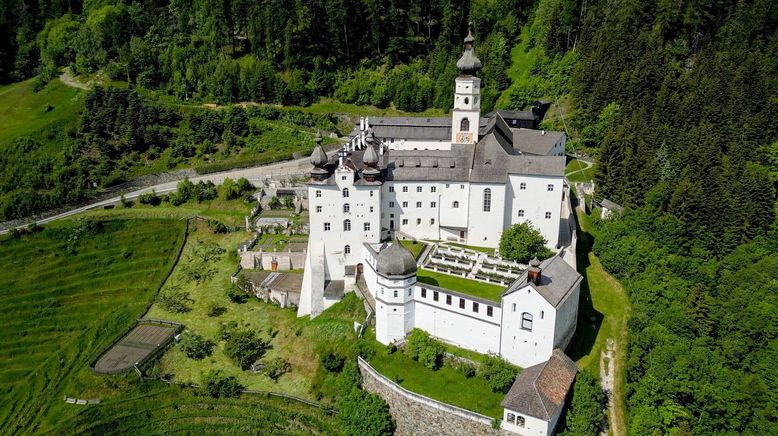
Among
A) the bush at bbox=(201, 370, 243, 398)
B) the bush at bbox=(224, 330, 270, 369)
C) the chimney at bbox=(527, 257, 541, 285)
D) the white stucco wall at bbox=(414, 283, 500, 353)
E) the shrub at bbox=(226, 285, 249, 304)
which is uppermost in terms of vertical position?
the chimney at bbox=(527, 257, 541, 285)

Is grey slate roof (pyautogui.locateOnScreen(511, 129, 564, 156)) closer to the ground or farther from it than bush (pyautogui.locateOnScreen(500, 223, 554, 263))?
farther from it

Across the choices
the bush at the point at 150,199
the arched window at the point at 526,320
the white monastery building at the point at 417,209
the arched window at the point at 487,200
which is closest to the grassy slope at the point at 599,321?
the white monastery building at the point at 417,209

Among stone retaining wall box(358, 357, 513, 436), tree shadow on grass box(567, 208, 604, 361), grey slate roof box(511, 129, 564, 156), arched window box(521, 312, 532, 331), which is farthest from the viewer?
grey slate roof box(511, 129, 564, 156)

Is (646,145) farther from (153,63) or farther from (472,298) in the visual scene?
(153,63)

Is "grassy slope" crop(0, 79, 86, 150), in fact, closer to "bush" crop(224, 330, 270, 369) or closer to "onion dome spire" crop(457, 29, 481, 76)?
"bush" crop(224, 330, 270, 369)

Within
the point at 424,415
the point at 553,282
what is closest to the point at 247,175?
the point at 424,415

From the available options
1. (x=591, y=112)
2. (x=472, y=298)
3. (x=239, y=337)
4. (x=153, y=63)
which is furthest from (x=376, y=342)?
(x=153, y=63)

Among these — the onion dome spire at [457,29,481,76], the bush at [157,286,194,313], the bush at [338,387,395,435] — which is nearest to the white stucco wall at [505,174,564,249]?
the onion dome spire at [457,29,481,76]
